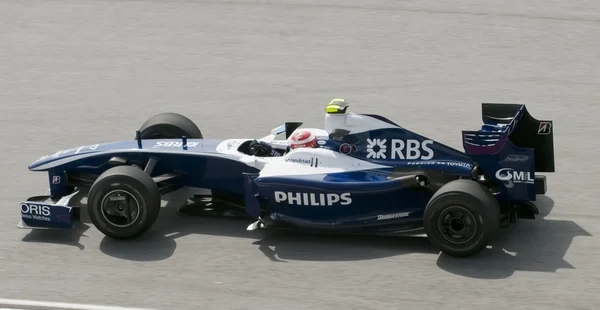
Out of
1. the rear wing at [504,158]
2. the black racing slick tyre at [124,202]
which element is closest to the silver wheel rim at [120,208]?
the black racing slick tyre at [124,202]

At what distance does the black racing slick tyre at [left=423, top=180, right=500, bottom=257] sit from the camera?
34.2 ft

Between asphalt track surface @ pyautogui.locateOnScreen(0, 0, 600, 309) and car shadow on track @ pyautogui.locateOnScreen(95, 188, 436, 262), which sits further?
car shadow on track @ pyautogui.locateOnScreen(95, 188, 436, 262)

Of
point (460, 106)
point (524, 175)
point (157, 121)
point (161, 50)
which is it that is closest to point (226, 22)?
point (161, 50)

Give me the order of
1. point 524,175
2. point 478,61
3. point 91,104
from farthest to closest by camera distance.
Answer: point 478,61 < point 91,104 < point 524,175

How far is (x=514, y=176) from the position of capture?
1088 cm

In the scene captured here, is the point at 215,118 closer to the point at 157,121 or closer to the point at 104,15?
the point at 157,121

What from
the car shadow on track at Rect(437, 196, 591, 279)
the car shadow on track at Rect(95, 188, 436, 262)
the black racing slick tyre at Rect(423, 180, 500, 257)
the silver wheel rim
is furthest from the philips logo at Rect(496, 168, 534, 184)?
the silver wheel rim

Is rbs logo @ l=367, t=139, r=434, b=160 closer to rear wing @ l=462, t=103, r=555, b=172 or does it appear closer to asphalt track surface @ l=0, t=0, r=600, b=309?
rear wing @ l=462, t=103, r=555, b=172

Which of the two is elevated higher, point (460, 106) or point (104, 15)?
point (104, 15)

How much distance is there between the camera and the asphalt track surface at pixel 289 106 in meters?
10.3

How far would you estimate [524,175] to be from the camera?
427 inches

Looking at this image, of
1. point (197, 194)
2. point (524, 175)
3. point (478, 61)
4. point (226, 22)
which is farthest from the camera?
point (226, 22)

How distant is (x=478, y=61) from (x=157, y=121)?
6.29 m

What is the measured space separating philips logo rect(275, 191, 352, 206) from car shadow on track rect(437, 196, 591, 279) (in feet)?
3.63
